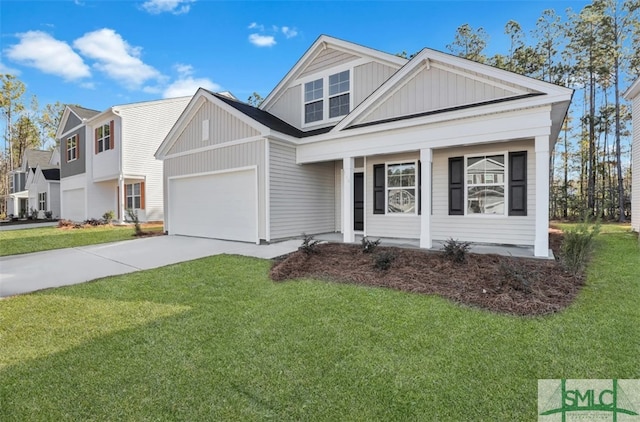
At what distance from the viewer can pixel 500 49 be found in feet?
68.9

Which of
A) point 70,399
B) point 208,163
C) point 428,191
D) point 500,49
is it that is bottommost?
point 70,399

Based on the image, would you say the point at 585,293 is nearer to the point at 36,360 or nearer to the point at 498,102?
the point at 498,102

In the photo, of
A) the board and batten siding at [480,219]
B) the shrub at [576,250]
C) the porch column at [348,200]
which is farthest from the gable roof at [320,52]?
the shrub at [576,250]

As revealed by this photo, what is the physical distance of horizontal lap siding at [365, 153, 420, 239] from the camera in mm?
9305

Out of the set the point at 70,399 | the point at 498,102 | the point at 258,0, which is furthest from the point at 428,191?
the point at 258,0

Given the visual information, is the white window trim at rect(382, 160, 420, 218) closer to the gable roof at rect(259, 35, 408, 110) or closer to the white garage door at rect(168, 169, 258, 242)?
the gable roof at rect(259, 35, 408, 110)

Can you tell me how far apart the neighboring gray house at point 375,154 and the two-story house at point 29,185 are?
19.0 m

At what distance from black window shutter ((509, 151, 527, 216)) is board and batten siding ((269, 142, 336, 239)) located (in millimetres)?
5632

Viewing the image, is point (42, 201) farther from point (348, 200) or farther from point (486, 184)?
point (486, 184)

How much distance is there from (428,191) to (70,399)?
692 centimetres

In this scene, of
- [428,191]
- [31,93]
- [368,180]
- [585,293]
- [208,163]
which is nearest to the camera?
[585,293]

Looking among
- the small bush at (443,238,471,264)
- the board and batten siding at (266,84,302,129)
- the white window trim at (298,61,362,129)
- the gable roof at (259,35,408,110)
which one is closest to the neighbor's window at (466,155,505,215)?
the small bush at (443,238,471,264)

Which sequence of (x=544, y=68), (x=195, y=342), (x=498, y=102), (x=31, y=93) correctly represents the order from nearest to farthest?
(x=195, y=342) → (x=498, y=102) → (x=544, y=68) → (x=31, y=93)

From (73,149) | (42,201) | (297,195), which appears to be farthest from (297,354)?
(42,201)
